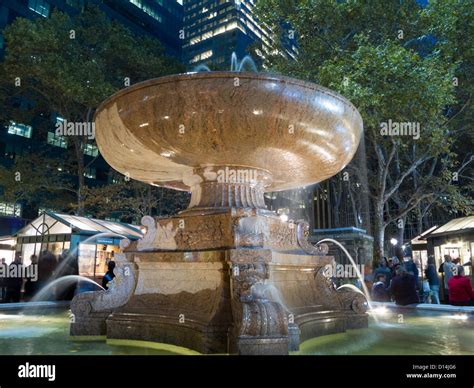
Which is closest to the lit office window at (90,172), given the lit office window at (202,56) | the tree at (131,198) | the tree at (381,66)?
the tree at (131,198)

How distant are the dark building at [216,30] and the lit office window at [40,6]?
18.0 meters

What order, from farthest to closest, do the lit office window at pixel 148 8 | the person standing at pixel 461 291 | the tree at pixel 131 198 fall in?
the lit office window at pixel 148 8
the tree at pixel 131 198
the person standing at pixel 461 291

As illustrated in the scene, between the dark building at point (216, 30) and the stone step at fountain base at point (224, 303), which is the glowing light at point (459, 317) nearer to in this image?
the stone step at fountain base at point (224, 303)

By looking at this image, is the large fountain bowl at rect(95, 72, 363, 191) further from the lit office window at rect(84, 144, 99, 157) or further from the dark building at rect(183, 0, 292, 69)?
the dark building at rect(183, 0, 292, 69)

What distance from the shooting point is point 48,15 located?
113 feet

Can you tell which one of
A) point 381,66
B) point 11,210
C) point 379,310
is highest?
point 381,66

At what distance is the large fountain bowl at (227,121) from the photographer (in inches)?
154

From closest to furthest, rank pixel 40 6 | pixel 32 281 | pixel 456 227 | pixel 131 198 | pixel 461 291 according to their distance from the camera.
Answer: pixel 461 291 → pixel 32 281 → pixel 456 227 → pixel 131 198 → pixel 40 6

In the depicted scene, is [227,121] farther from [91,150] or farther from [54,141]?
[91,150]

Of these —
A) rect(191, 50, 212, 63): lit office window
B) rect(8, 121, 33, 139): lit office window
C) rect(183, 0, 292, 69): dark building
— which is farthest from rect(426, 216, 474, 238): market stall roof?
rect(191, 50, 212, 63): lit office window

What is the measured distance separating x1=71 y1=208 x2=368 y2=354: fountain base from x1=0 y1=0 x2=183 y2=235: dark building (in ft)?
59.0

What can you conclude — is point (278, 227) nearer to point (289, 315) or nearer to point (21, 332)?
point (289, 315)

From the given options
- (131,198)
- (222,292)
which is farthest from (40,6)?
(222,292)

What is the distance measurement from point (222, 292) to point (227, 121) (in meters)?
1.61
